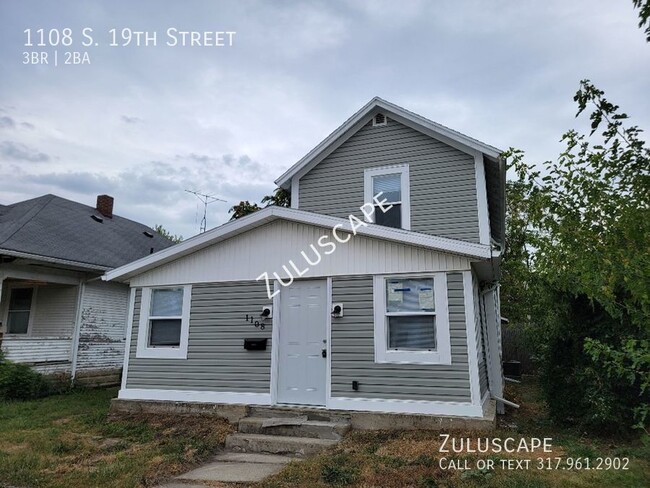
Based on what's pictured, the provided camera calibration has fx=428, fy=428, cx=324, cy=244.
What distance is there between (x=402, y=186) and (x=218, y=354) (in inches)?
197

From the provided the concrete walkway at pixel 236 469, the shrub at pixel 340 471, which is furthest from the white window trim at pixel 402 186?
the concrete walkway at pixel 236 469

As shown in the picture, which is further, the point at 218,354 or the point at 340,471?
the point at 218,354

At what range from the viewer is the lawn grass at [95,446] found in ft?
16.1

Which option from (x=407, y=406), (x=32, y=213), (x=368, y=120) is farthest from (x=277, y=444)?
(x=32, y=213)

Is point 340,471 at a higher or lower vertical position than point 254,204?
lower

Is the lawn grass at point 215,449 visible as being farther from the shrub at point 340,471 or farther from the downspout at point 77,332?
the downspout at point 77,332

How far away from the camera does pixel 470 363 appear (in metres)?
6.39

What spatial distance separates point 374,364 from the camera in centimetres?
687

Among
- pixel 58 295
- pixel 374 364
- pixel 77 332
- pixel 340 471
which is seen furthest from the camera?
pixel 58 295

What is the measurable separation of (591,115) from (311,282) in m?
5.52

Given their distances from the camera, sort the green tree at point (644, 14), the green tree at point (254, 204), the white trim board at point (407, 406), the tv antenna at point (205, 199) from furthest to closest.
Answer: the green tree at point (254, 204), the tv antenna at point (205, 199), the white trim board at point (407, 406), the green tree at point (644, 14)

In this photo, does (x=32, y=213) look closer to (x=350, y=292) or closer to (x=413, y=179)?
(x=350, y=292)

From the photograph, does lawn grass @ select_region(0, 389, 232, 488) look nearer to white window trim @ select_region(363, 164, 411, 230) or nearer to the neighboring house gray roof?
the neighboring house gray roof

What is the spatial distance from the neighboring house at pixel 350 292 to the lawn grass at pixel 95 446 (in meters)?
0.74
